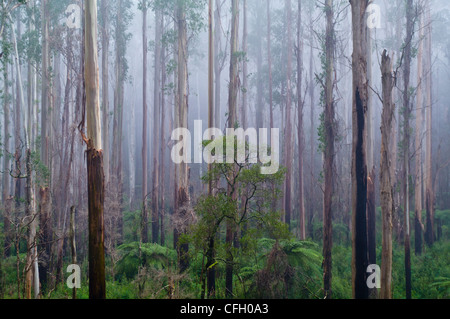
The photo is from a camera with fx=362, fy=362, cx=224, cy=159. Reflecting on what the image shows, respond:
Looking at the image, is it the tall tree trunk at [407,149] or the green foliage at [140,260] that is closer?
the tall tree trunk at [407,149]

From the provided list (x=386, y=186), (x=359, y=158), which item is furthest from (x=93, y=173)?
(x=386, y=186)

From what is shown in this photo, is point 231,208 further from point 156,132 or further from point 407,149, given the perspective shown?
point 156,132

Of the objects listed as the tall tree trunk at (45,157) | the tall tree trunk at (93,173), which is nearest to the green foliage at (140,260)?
the tall tree trunk at (45,157)

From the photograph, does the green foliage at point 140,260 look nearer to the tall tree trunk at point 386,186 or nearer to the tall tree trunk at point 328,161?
the tall tree trunk at point 328,161

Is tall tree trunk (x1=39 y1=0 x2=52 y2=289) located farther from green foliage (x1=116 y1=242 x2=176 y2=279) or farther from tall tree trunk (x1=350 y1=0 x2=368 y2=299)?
tall tree trunk (x1=350 y1=0 x2=368 y2=299)

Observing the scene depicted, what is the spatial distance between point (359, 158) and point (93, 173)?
16.7ft

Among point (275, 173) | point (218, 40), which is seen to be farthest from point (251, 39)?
point (275, 173)

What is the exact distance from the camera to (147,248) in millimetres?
10805

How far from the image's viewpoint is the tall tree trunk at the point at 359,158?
23.2ft

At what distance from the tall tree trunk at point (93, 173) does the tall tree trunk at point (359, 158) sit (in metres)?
4.80

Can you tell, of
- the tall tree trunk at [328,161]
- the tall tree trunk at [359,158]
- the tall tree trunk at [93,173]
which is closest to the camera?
the tall tree trunk at [93,173]
